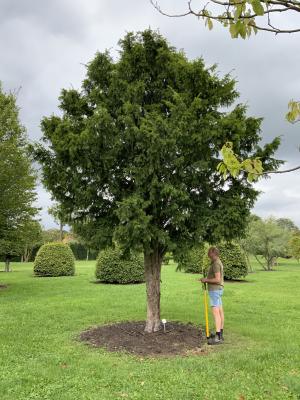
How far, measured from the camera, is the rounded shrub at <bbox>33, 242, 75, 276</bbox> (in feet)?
77.5

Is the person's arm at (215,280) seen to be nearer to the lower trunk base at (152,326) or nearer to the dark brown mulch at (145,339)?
the dark brown mulch at (145,339)

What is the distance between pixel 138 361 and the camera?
6723mm

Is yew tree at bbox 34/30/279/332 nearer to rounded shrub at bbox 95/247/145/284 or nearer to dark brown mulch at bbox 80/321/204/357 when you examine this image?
dark brown mulch at bbox 80/321/204/357

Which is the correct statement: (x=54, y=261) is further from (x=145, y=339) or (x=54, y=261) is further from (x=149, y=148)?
(x=149, y=148)

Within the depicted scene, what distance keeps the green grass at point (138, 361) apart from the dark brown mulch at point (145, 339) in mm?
351

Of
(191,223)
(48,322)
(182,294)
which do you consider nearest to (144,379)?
(191,223)

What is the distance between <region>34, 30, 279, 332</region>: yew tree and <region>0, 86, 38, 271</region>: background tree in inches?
321

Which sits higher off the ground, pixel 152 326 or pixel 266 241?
pixel 266 241

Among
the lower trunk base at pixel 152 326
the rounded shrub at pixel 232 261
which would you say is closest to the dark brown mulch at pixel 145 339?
the lower trunk base at pixel 152 326

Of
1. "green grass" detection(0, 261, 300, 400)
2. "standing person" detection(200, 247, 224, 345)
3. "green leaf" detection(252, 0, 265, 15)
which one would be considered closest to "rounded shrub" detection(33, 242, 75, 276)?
"green grass" detection(0, 261, 300, 400)

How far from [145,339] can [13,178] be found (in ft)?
34.3

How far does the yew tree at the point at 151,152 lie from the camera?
7479 millimetres

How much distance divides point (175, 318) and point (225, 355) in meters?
3.69

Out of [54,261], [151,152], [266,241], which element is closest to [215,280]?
[151,152]
